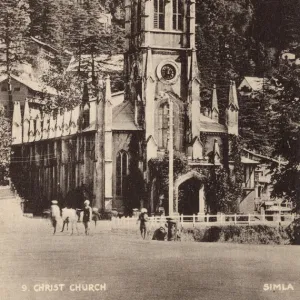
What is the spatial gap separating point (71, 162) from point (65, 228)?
3.36 ft

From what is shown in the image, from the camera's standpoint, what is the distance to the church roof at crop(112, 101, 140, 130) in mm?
8367

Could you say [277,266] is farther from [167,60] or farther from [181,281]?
[167,60]

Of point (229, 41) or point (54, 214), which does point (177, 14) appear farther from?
point (54, 214)

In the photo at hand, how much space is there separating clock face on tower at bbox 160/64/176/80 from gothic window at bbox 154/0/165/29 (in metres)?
0.51

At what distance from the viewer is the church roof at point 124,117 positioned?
8.37 m

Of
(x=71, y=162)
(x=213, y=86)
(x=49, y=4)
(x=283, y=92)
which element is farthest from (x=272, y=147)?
(x=49, y=4)

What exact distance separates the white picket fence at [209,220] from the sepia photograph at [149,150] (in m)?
0.02

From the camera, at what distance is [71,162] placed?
25.3 feet

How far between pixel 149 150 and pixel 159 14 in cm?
163

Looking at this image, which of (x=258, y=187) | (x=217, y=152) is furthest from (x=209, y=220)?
(x=217, y=152)

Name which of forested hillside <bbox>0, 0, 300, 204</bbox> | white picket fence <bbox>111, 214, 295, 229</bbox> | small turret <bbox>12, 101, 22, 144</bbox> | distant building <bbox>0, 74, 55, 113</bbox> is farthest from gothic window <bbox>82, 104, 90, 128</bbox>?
white picket fence <bbox>111, 214, 295, 229</bbox>

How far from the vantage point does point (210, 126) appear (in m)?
8.39

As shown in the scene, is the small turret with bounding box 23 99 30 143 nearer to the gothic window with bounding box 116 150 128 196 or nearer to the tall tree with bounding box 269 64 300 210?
the gothic window with bounding box 116 150 128 196

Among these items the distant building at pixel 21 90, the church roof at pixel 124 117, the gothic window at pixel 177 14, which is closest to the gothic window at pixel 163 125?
the church roof at pixel 124 117
